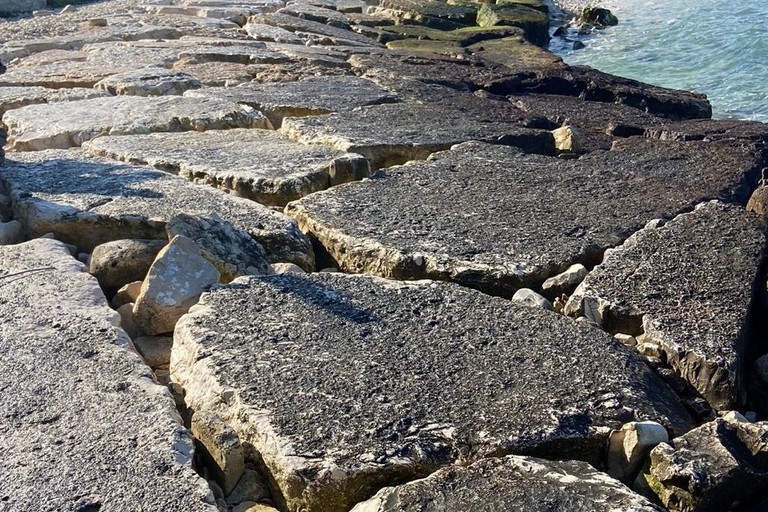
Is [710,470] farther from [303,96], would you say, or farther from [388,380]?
[303,96]

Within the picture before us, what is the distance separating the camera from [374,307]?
240cm

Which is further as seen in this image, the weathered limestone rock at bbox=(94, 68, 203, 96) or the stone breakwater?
the weathered limestone rock at bbox=(94, 68, 203, 96)

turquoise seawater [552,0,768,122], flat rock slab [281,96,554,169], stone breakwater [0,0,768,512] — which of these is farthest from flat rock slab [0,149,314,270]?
turquoise seawater [552,0,768,122]

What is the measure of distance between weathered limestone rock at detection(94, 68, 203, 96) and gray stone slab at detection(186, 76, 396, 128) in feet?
0.73

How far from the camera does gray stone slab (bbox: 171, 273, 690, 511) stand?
181 centimetres

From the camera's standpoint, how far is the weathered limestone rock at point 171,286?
2381 mm

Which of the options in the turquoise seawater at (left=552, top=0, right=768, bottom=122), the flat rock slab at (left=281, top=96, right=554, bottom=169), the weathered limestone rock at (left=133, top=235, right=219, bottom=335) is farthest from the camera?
the turquoise seawater at (left=552, top=0, right=768, bottom=122)

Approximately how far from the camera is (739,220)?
3152mm

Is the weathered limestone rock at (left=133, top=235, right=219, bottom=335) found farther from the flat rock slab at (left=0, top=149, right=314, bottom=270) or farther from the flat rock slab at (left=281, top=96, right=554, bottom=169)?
the flat rock slab at (left=281, top=96, right=554, bottom=169)

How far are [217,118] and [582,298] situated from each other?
8.00 ft

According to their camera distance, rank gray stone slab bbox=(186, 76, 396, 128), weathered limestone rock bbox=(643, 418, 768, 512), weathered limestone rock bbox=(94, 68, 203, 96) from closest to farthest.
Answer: weathered limestone rock bbox=(643, 418, 768, 512) → gray stone slab bbox=(186, 76, 396, 128) → weathered limestone rock bbox=(94, 68, 203, 96)

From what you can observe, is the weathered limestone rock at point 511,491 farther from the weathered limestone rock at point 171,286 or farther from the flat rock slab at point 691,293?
the weathered limestone rock at point 171,286

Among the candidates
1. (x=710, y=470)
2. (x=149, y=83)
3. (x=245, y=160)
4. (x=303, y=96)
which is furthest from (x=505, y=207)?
(x=149, y=83)

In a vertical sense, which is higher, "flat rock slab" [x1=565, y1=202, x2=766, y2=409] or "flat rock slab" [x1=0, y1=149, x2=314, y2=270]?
"flat rock slab" [x1=0, y1=149, x2=314, y2=270]
